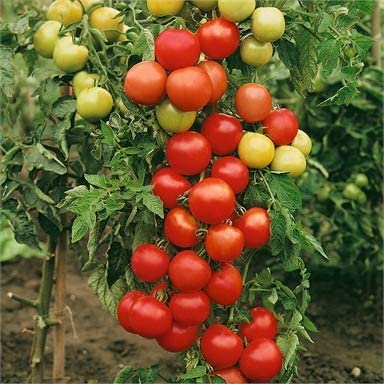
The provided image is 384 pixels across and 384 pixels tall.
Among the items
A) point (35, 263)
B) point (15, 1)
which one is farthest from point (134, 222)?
point (35, 263)

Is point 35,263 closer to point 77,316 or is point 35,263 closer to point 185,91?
point 77,316

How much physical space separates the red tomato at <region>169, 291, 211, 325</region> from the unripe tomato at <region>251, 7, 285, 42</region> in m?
0.52

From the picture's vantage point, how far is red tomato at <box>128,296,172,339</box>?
144 cm

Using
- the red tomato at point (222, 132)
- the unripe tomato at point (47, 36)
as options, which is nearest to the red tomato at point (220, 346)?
the red tomato at point (222, 132)

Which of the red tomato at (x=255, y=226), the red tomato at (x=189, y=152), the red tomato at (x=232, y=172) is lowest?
the red tomato at (x=255, y=226)

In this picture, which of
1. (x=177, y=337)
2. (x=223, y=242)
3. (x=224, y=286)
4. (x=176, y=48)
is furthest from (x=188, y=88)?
(x=177, y=337)

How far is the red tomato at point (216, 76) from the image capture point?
1.44m

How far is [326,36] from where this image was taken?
1459 mm

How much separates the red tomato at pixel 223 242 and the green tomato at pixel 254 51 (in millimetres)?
337

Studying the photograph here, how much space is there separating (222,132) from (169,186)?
15 centimetres

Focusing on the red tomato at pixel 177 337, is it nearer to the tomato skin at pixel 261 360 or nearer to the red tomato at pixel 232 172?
the tomato skin at pixel 261 360

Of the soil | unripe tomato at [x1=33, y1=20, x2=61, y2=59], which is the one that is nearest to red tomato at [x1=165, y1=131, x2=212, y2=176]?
unripe tomato at [x1=33, y1=20, x2=61, y2=59]

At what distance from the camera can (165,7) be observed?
1.45 m

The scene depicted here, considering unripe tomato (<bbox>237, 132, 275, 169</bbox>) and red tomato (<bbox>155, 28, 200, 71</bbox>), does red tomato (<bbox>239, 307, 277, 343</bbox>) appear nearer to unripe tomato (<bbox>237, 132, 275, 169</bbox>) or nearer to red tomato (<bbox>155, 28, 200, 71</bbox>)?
unripe tomato (<bbox>237, 132, 275, 169</bbox>)
